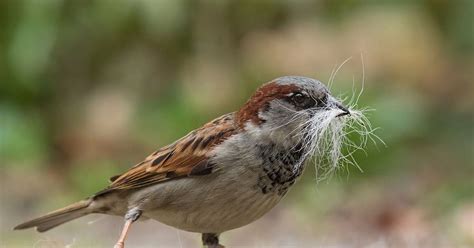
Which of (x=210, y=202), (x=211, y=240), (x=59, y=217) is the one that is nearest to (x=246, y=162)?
(x=210, y=202)

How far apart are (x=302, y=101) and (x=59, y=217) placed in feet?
4.47

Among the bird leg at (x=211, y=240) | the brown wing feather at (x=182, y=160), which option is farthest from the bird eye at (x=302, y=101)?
the bird leg at (x=211, y=240)

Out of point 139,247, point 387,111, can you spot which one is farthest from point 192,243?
point 387,111

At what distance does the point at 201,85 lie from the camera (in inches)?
319

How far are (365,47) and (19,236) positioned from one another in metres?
3.61

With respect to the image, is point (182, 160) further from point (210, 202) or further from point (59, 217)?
point (59, 217)

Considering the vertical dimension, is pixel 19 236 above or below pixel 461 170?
above

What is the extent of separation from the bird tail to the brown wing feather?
22cm

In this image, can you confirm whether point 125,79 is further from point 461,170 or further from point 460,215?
point 460,215

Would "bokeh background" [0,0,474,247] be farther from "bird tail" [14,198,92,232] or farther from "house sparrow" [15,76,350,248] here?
"house sparrow" [15,76,350,248]

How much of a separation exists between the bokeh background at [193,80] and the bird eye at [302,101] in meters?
2.97

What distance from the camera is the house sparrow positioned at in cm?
405

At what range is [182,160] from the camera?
13.9ft

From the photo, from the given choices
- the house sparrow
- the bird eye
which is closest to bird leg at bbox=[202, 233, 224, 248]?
the house sparrow
